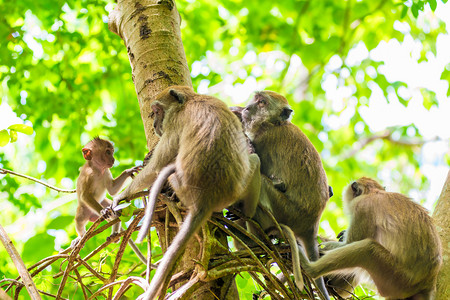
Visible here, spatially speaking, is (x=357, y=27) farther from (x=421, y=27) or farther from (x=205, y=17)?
(x=205, y=17)

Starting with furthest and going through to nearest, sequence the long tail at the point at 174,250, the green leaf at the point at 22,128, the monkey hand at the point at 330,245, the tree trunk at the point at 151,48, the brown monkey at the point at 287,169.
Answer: the monkey hand at the point at 330,245 < the brown monkey at the point at 287,169 < the tree trunk at the point at 151,48 < the green leaf at the point at 22,128 < the long tail at the point at 174,250

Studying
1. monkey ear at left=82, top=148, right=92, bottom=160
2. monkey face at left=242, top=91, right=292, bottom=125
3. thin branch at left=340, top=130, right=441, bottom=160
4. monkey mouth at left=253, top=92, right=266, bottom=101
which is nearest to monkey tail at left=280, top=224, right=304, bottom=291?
monkey face at left=242, top=91, right=292, bottom=125

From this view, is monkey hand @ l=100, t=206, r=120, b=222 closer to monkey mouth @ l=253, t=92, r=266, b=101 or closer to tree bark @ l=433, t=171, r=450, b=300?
monkey mouth @ l=253, t=92, r=266, b=101

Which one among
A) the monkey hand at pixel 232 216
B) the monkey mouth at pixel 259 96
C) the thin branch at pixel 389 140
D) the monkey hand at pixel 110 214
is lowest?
the monkey hand at pixel 232 216

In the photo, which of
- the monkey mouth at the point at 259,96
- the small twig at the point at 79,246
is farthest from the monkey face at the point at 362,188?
the small twig at the point at 79,246

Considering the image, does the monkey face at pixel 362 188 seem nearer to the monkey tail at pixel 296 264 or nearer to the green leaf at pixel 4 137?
the monkey tail at pixel 296 264

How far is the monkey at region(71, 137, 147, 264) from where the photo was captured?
12.6 feet

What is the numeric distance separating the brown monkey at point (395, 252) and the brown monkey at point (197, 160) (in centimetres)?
88

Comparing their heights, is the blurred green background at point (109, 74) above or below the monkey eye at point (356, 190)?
above

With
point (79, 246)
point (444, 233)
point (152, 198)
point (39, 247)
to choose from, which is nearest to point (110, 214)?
point (79, 246)

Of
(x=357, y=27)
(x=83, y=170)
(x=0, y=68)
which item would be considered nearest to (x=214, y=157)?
(x=83, y=170)

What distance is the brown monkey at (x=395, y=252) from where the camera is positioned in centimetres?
319

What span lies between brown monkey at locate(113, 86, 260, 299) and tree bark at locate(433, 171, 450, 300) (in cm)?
163

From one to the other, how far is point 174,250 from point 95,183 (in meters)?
1.94
